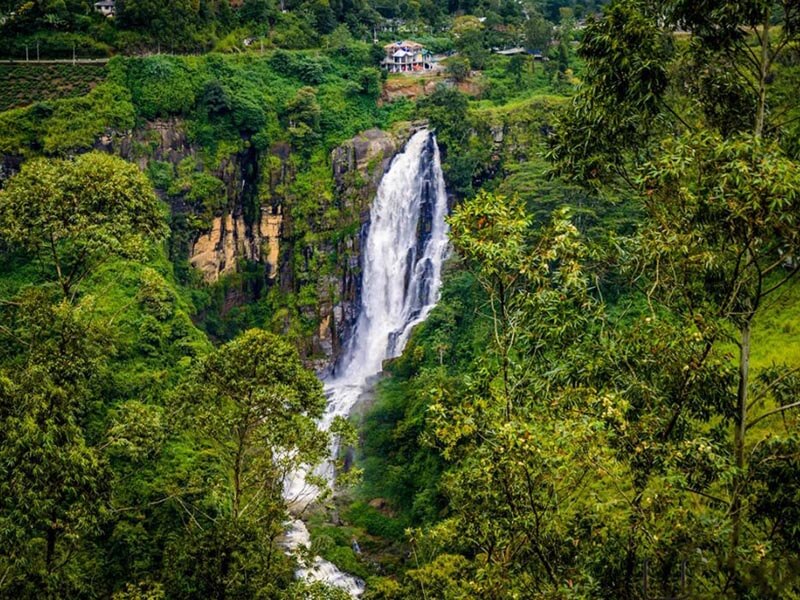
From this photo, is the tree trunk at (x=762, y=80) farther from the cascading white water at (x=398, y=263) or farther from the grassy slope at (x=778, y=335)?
the cascading white water at (x=398, y=263)

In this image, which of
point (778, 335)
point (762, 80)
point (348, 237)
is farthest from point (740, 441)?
point (348, 237)

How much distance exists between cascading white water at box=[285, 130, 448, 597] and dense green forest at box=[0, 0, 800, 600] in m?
1.11

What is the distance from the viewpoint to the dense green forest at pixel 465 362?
6930mm

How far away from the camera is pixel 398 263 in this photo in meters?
34.1

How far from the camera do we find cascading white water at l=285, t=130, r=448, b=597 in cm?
3328

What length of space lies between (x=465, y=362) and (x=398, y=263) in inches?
320

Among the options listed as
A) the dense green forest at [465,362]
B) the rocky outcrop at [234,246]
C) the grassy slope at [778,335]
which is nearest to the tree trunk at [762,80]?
the dense green forest at [465,362]

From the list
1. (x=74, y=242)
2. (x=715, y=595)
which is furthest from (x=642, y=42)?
(x=74, y=242)

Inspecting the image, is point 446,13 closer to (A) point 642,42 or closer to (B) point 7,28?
(B) point 7,28

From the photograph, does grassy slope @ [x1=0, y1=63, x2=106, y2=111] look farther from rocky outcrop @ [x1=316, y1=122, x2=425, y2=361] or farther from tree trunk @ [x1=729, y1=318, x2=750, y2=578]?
tree trunk @ [x1=729, y1=318, x2=750, y2=578]

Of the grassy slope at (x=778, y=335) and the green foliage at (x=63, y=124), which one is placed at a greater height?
the green foliage at (x=63, y=124)

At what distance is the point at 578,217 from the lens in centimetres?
2684

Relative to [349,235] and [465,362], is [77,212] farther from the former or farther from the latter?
[349,235]

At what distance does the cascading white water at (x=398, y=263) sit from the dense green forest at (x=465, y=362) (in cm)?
111
